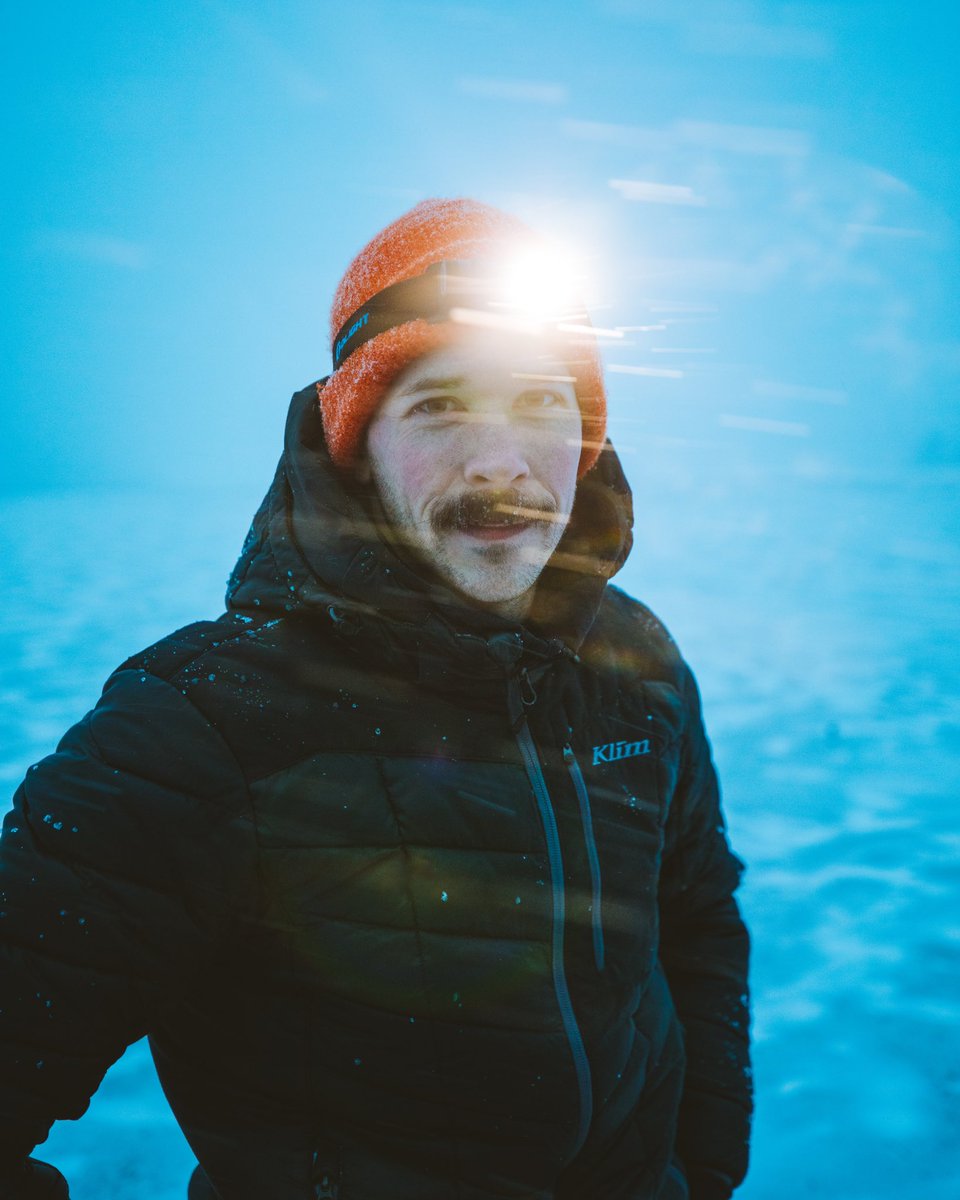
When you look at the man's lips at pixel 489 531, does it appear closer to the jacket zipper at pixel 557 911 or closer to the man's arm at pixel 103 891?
the jacket zipper at pixel 557 911

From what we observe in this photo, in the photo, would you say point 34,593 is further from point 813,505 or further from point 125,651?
point 813,505

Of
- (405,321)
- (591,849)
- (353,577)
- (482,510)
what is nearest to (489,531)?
(482,510)

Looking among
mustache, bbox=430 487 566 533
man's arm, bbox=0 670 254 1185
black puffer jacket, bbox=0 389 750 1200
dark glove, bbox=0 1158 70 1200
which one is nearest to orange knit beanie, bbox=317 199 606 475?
black puffer jacket, bbox=0 389 750 1200

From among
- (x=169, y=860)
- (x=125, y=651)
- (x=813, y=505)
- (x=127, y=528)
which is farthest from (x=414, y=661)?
(x=813, y=505)

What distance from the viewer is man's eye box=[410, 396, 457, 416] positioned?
128 centimetres

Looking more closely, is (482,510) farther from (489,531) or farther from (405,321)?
(405,321)

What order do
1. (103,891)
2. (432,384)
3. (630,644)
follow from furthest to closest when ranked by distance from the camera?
(630,644) → (432,384) → (103,891)

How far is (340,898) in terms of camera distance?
1044mm

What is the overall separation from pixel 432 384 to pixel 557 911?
Answer: 84 centimetres

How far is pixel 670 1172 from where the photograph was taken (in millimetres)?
1419

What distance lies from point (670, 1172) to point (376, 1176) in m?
0.64

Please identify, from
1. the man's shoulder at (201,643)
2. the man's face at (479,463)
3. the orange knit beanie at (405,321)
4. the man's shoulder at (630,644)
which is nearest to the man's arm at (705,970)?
the man's shoulder at (630,644)

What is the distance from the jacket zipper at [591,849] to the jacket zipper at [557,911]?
2.5 inches

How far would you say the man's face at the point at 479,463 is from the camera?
1.22 metres
